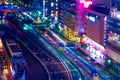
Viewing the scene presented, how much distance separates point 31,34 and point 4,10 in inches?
334

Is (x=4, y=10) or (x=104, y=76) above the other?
(x=4, y=10)

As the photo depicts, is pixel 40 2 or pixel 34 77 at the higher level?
pixel 40 2

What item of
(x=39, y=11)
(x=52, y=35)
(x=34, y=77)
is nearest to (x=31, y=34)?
(x=52, y=35)

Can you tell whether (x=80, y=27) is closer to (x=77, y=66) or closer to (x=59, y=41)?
(x=59, y=41)

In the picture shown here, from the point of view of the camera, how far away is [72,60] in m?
33.7

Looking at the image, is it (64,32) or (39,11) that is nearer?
(64,32)

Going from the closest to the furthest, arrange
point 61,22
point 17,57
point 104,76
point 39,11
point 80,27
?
point 104,76 < point 17,57 < point 80,27 < point 61,22 < point 39,11

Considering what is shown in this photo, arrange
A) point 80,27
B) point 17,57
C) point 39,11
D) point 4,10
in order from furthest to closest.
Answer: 1. point 39,11
2. point 4,10
3. point 80,27
4. point 17,57

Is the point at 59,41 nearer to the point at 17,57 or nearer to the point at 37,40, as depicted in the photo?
the point at 37,40

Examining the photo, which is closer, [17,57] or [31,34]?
[17,57]

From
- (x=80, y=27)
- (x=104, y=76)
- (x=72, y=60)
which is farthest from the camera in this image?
(x=80, y=27)

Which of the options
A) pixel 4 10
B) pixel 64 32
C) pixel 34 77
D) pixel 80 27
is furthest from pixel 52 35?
pixel 34 77

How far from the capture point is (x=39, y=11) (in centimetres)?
5722

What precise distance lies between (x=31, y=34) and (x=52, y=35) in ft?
10.1
